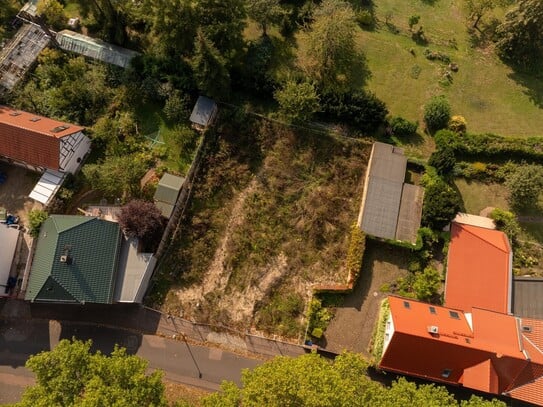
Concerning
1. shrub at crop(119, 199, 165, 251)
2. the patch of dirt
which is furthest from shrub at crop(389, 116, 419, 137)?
shrub at crop(119, 199, 165, 251)

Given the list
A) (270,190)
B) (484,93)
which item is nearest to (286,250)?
(270,190)

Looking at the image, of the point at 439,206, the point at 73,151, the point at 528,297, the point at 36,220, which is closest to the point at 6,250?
the point at 36,220

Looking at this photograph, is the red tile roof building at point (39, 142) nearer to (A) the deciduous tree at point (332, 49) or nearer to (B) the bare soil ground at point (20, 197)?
(B) the bare soil ground at point (20, 197)

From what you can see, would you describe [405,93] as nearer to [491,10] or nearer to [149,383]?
[491,10]

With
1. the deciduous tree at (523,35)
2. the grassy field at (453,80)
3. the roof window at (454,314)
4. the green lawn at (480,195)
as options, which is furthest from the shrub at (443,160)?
the deciduous tree at (523,35)

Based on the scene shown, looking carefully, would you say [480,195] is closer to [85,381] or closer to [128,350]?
[128,350]
